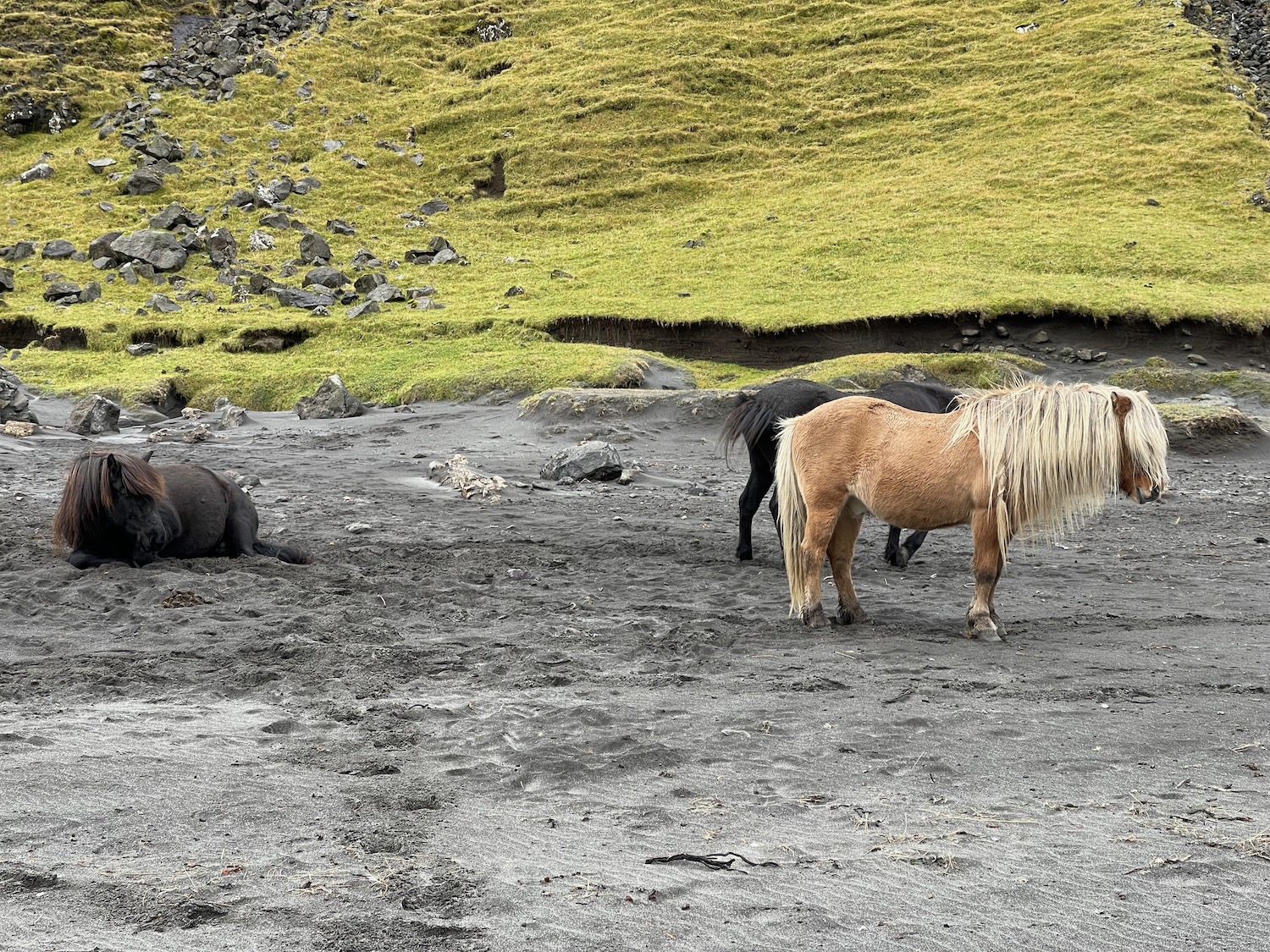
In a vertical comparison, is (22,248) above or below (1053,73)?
below

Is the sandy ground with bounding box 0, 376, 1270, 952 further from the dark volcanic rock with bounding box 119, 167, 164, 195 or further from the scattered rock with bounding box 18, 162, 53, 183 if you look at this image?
the scattered rock with bounding box 18, 162, 53, 183

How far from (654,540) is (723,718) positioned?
18.5 ft

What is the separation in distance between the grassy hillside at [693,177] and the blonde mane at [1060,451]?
47.5 ft

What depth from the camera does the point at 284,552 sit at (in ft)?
34.3

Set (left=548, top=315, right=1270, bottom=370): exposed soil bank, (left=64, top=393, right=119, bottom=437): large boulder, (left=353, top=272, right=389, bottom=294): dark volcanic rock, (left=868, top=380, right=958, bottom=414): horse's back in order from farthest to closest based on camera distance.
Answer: (left=353, top=272, right=389, bottom=294): dark volcanic rock
(left=548, top=315, right=1270, bottom=370): exposed soil bank
(left=64, top=393, right=119, bottom=437): large boulder
(left=868, top=380, right=958, bottom=414): horse's back

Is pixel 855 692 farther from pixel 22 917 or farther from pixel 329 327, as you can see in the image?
pixel 329 327

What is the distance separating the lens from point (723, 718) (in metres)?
6.13

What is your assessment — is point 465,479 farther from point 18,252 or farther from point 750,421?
Result: point 18,252

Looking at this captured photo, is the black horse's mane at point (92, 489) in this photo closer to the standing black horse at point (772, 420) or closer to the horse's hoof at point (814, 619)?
the standing black horse at point (772, 420)

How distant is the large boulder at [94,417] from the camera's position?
18719 millimetres

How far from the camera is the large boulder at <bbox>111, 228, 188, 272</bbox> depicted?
36375mm

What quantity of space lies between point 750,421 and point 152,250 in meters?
31.2

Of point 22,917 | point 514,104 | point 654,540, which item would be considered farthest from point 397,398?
point 514,104

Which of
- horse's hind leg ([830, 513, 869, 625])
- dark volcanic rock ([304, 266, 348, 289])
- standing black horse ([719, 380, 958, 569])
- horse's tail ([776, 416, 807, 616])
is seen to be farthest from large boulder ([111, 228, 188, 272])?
horse's hind leg ([830, 513, 869, 625])
